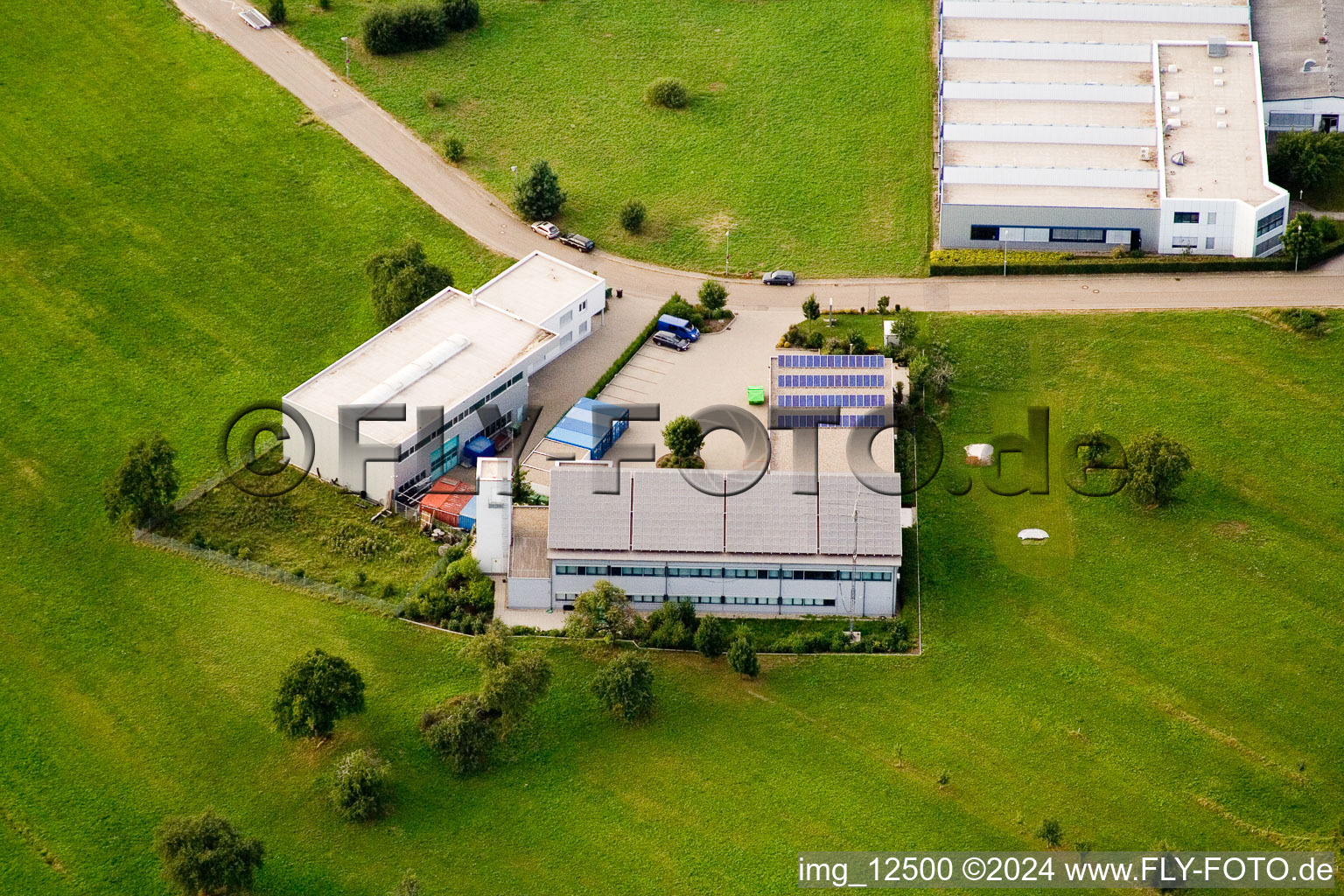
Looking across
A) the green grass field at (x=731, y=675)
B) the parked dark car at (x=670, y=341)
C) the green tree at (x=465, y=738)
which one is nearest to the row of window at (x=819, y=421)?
the green grass field at (x=731, y=675)

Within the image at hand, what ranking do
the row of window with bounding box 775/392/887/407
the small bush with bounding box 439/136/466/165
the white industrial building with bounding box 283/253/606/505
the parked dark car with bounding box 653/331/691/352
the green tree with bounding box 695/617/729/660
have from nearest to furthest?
the green tree with bounding box 695/617/729/660, the white industrial building with bounding box 283/253/606/505, the row of window with bounding box 775/392/887/407, the parked dark car with bounding box 653/331/691/352, the small bush with bounding box 439/136/466/165

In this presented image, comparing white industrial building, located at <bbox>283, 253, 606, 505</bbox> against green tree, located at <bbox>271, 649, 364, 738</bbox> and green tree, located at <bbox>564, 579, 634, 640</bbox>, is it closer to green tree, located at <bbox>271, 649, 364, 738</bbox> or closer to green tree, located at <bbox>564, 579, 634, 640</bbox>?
green tree, located at <bbox>564, 579, 634, 640</bbox>

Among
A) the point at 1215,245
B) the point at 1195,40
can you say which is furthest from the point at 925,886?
the point at 1195,40

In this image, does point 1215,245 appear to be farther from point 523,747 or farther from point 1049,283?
point 523,747

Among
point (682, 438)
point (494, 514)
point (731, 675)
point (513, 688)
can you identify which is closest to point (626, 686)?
point (513, 688)

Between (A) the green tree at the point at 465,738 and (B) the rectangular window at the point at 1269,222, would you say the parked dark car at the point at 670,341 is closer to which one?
(A) the green tree at the point at 465,738

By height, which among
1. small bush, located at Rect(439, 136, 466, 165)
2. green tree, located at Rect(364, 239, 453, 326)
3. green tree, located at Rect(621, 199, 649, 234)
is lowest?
green tree, located at Rect(364, 239, 453, 326)

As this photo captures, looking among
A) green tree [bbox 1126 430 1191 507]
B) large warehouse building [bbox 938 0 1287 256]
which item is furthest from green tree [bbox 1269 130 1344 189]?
green tree [bbox 1126 430 1191 507]
